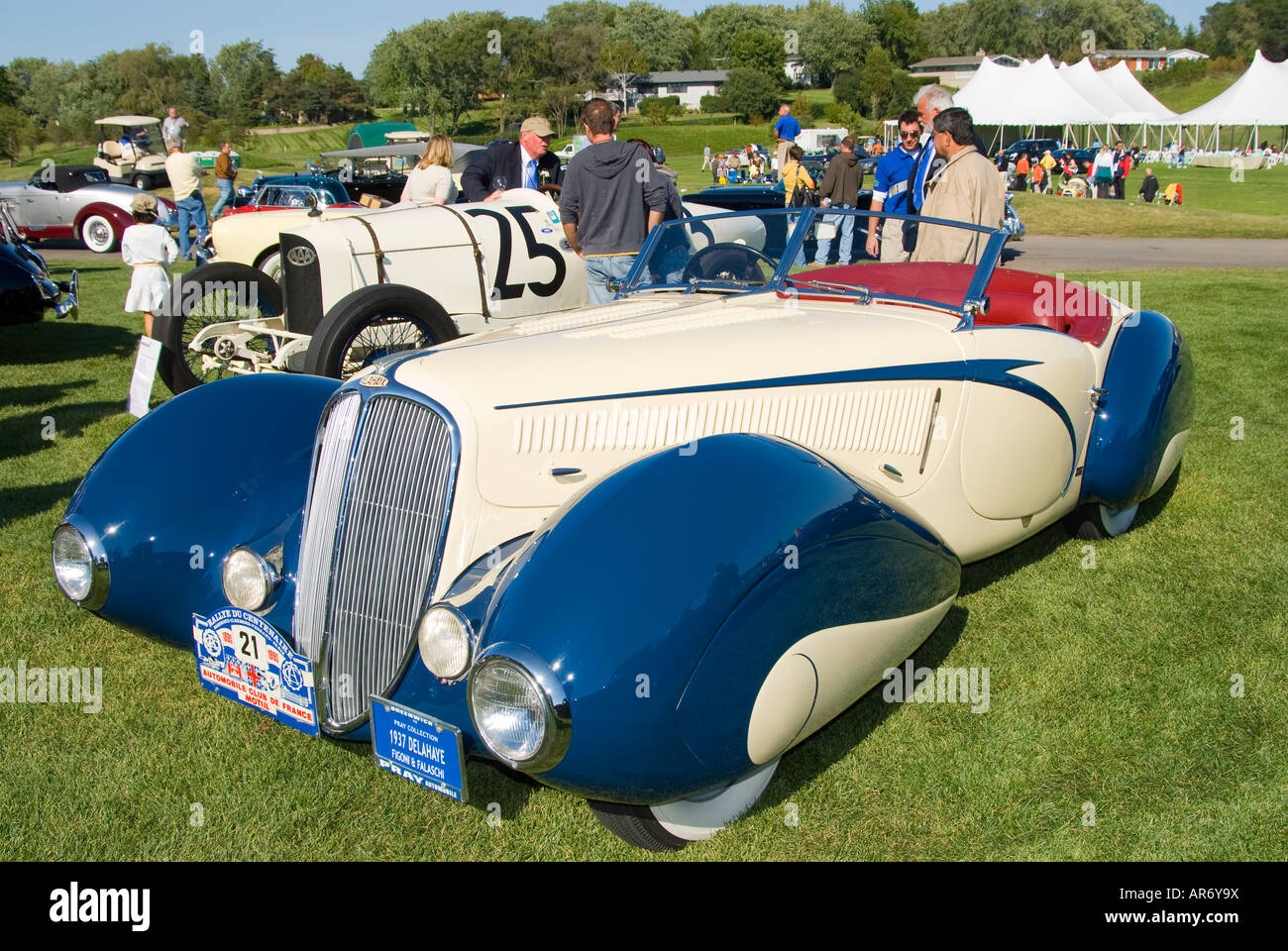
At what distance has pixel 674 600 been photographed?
2473mm

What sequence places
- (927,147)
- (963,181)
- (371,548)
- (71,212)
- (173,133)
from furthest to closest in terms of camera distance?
1. (71,212)
2. (173,133)
3. (927,147)
4. (963,181)
5. (371,548)

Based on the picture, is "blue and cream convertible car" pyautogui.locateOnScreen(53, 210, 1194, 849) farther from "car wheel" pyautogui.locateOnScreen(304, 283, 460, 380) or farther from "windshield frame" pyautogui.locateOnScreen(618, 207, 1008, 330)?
"car wheel" pyautogui.locateOnScreen(304, 283, 460, 380)

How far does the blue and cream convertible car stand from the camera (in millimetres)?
2479

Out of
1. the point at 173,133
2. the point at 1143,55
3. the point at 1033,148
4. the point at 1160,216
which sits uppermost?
the point at 1143,55

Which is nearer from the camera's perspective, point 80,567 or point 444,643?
point 444,643

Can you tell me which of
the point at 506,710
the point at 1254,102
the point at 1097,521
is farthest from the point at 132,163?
the point at 1254,102

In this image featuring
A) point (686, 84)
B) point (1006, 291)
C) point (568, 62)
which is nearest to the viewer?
point (1006, 291)

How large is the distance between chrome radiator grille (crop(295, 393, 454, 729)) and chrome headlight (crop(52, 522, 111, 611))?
77 cm

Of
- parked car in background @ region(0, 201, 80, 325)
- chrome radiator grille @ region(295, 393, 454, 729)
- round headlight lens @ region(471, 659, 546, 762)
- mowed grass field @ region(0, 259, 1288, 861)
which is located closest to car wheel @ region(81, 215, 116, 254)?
parked car in background @ region(0, 201, 80, 325)

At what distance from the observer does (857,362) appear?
12.4ft

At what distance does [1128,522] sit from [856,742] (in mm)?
2722

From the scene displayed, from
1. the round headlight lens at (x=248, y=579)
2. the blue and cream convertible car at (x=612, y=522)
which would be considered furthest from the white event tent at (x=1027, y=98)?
the round headlight lens at (x=248, y=579)

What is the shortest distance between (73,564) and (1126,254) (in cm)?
1841

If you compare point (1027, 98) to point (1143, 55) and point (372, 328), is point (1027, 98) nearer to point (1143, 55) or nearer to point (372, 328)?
point (372, 328)
